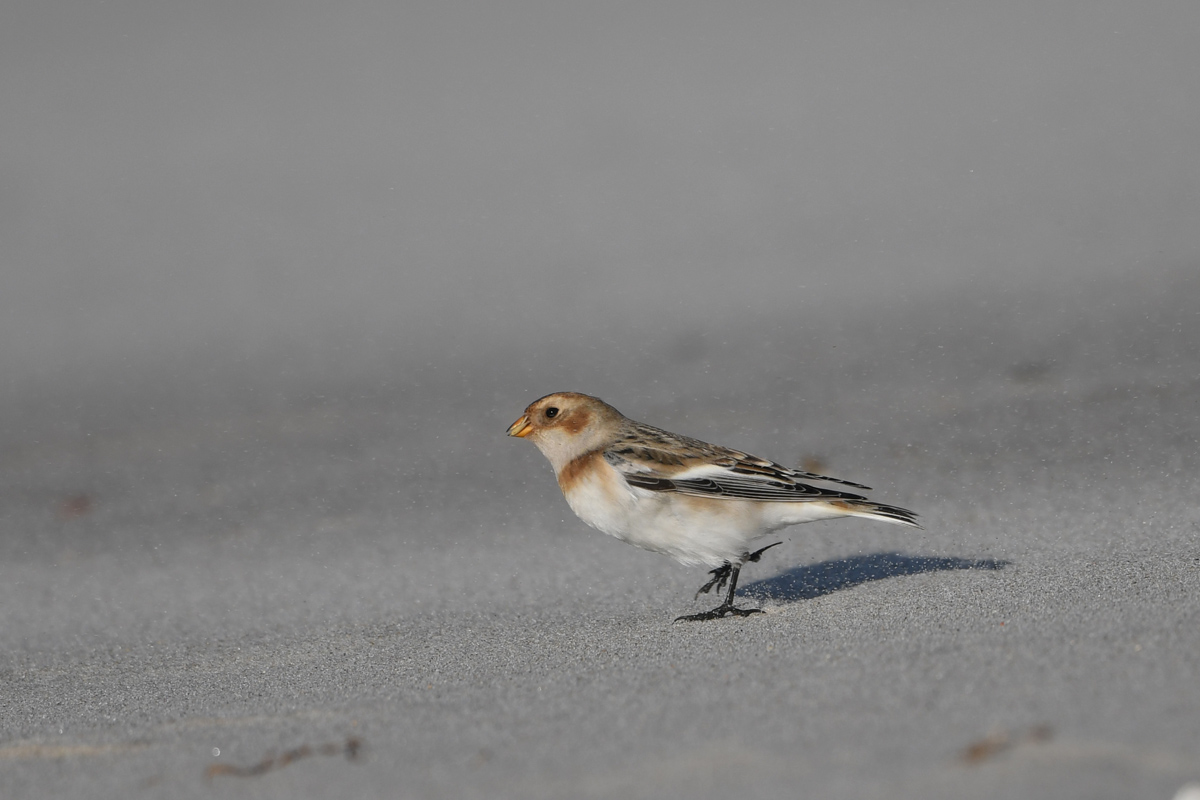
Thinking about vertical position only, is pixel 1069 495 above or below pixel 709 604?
above

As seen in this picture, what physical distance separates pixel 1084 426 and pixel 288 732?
164 inches

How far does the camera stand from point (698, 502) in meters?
4.35

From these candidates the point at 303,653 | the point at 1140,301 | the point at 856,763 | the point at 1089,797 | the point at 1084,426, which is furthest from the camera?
the point at 1140,301

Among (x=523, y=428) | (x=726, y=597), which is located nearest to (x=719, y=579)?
(x=726, y=597)

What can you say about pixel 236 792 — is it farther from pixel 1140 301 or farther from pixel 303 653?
pixel 1140 301

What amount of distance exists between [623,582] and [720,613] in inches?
27.6

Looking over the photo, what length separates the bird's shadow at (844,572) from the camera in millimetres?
4344

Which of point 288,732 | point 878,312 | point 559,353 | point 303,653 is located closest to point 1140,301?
point 878,312

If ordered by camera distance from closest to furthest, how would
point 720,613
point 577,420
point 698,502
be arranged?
1. point 720,613
2. point 698,502
3. point 577,420

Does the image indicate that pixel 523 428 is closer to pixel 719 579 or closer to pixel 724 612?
pixel 719 579

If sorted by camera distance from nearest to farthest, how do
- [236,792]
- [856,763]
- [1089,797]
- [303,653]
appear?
[1089,797]
[856,763]
[236,792]
[303,653]

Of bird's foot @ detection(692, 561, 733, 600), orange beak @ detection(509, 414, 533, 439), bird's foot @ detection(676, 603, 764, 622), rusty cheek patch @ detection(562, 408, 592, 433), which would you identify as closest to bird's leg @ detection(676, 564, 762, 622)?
bird's foot @ detection(676, 603, 764, 622)

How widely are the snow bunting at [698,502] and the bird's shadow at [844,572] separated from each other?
0.23 meters

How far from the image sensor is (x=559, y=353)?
7262 mm
